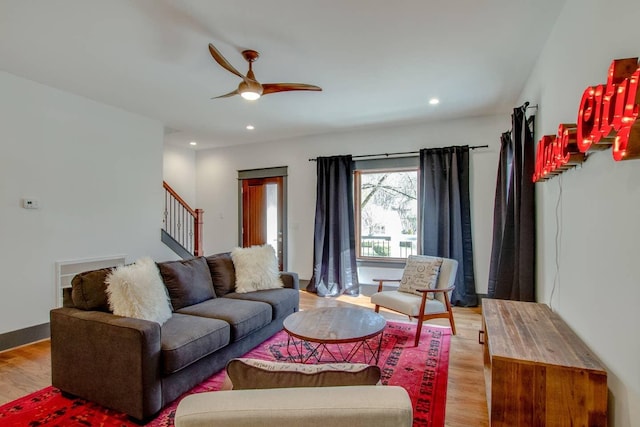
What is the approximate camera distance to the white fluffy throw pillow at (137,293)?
2.31 m

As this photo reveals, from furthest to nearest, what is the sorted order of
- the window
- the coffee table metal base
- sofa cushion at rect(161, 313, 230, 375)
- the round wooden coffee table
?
the window
the coffee table metal base
the round wooden coffee table
sofa cushion at rect(161, 313, 230, 375)

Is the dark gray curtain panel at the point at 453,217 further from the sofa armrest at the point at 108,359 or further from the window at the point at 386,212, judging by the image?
the sofa armrest at the point at 108,359

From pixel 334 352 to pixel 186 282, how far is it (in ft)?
4.99

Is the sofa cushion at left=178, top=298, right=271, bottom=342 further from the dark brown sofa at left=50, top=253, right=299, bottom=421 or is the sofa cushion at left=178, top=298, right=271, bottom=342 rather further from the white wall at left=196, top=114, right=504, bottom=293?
the white wall at left=196, top=114, right=504, bottom=293

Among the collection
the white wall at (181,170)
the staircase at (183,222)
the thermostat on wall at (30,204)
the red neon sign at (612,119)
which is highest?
the white wall at (181,170)

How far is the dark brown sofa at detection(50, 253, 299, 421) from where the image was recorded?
2.04 m

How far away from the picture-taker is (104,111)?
4.13 metres

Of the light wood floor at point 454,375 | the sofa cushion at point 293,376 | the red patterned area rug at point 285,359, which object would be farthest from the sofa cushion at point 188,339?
the sofa cushion at point 293,376

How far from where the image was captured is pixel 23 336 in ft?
11.0

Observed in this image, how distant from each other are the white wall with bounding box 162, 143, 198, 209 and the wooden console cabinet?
20.2ft

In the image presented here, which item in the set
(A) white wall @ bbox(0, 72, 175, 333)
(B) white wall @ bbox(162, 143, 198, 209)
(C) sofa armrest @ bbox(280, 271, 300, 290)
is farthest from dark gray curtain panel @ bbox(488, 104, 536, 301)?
(B) white wall @ bbox(162, 143, 198, 209)

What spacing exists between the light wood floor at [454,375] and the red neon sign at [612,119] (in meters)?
1.70

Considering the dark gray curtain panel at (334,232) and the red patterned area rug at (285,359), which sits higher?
the dark gray curtain panel at (334,232)

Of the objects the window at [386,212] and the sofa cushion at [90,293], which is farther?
the window at [386,212]
